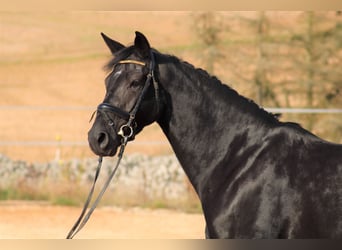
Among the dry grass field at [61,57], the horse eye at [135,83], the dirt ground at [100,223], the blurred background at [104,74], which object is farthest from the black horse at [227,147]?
the dry grass field at [61,57]

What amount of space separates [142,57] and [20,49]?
73.6ft

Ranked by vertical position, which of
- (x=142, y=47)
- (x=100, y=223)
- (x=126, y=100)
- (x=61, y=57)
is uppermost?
(x=142, y=47)

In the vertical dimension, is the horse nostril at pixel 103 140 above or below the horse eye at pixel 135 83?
below

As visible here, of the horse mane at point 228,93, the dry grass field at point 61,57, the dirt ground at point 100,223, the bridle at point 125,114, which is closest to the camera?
the bridle at point 125,114

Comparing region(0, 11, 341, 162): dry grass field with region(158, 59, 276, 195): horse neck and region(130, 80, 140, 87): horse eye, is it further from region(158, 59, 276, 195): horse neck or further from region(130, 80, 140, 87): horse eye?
region(130, 80, 140, 87): horse eye

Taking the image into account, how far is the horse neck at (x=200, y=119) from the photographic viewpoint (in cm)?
394

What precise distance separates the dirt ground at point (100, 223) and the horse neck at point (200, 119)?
3.93 metres

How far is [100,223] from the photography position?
28.7 feet

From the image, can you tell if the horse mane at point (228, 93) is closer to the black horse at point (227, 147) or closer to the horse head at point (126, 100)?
the black horse at point (227, 147)

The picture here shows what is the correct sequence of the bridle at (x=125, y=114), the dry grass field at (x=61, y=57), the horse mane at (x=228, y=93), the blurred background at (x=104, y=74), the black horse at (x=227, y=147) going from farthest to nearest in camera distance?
the dry grass field at (x=61, y=57) → the blurred background at (x=104, y=74) → the horse mane at (x=228, y=93) → the bridle at (x=125, y=114) → the black horse at (x=227, y=147)

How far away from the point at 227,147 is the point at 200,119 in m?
0.26

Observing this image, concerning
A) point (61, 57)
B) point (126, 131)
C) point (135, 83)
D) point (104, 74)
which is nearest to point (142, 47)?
point (135, 83)

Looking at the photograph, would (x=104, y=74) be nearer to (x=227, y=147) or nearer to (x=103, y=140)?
(x=103, y=140)

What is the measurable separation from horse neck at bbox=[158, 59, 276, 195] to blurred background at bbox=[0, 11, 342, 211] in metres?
1.10
